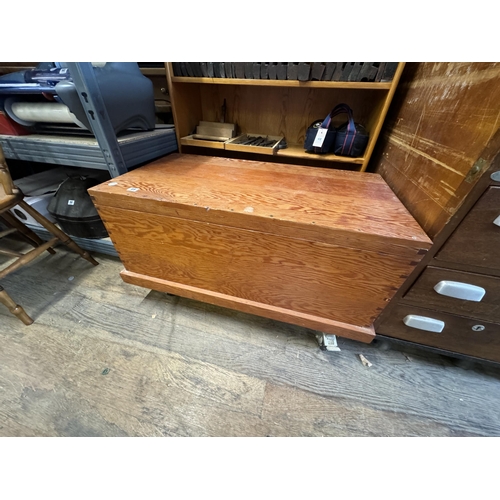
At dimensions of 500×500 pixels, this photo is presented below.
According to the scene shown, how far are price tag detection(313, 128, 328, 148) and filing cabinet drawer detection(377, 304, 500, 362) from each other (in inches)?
28.1

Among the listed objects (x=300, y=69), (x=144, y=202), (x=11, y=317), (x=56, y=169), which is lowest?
(x=11, y=317)

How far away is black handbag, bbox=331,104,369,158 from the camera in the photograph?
34.2 inches

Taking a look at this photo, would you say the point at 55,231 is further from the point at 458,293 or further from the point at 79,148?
the point at 458,293

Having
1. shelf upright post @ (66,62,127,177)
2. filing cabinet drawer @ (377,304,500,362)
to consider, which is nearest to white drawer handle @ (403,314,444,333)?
filing cabinet drawer @ (377,304,500,362)

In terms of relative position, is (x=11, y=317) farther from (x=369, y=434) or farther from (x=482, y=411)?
(x=482, y=411)

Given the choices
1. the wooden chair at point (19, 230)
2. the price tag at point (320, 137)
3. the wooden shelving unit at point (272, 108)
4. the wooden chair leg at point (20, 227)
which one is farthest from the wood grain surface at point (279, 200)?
the wooden chair leg at point (20, 227)

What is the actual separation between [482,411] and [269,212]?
0.97 metres

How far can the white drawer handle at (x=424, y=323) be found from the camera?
63cm

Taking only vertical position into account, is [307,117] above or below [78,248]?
above

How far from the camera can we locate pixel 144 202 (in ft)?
2.09

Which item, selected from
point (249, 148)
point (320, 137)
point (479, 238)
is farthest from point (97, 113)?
point (479, 238)

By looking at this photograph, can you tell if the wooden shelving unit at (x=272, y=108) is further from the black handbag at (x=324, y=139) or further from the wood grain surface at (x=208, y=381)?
the wood grain surface at (x=208, y=381)

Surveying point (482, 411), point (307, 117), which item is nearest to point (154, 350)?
point (482, 411)

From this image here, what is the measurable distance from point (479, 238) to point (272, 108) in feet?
3.33
